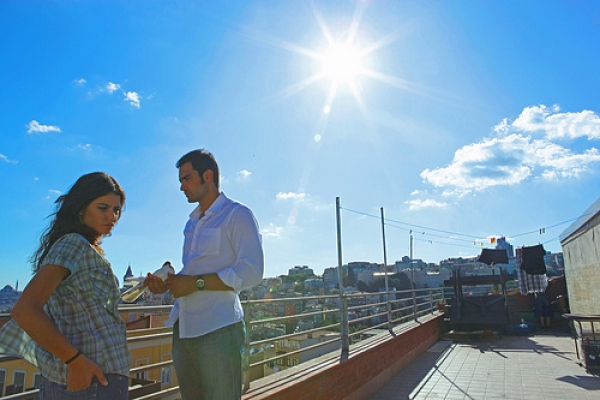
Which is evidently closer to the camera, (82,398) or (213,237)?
(82,398)

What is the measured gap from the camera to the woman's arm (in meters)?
1.08

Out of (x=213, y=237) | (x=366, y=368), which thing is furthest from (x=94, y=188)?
(x=366, y=368)

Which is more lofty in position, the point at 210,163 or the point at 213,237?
the point at 210,163

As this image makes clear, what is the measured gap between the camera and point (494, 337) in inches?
436

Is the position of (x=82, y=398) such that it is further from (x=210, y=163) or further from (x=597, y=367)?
(x=597, y=367)

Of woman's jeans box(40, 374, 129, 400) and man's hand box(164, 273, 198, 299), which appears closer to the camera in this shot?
woman's jeans box(40, 374, 129, 400)

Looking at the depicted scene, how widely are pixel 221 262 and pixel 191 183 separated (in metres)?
0.41

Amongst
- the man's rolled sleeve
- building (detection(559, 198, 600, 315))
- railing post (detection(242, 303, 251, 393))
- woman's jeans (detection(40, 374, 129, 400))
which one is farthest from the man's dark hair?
building (detection(559, 198, 600, 315))

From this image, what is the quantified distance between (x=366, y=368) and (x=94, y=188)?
4425mm

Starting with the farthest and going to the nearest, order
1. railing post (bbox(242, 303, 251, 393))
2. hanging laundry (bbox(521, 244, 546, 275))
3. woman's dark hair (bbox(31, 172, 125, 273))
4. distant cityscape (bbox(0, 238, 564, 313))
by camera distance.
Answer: distant cityscape (bbox(0, 238, 564, 313)), hanging laundry (bbox(521, 244, 546, 275)), railing post (bbox(242, 303, 251, 393)), woman's dark hair (bbox(31, 172, 125, 273))

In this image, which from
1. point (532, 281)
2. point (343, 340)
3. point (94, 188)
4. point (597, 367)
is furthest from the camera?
point (532, 281)

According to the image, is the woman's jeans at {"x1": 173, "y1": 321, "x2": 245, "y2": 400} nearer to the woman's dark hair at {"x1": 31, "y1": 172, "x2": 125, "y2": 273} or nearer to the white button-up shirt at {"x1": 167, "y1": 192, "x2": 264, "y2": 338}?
the white button-up shirt at {"x1": 167, "y1": 192, "x2": 264, "y2": 338}

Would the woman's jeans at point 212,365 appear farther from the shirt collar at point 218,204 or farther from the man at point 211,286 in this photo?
the shirt collar at point 218,204

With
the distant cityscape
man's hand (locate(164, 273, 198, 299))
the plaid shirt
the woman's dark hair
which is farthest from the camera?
the distant cityscape
